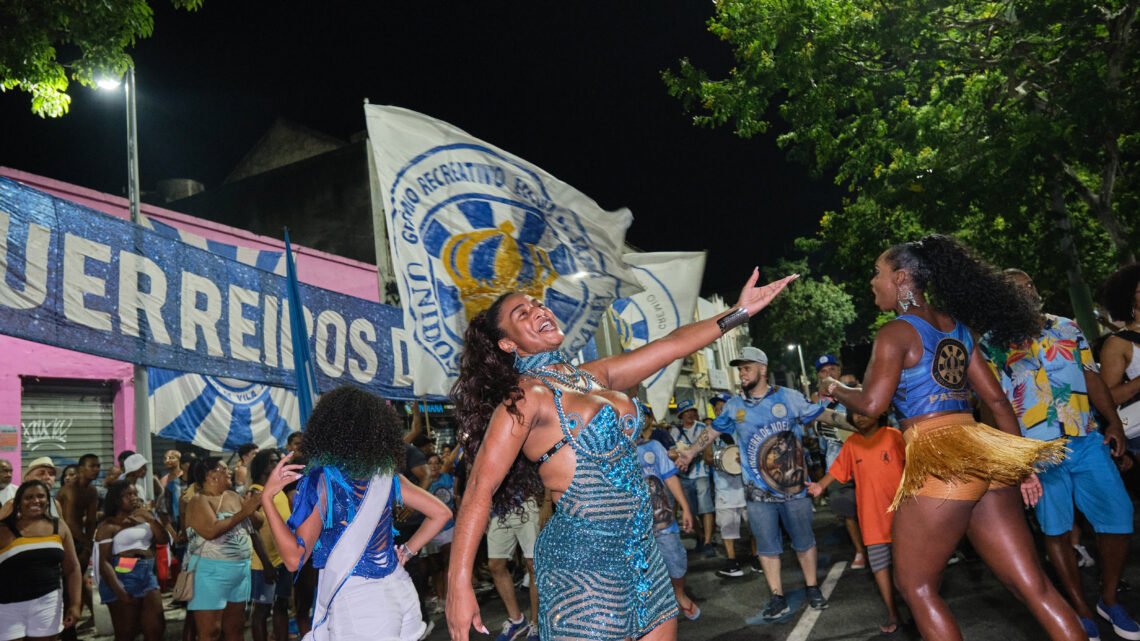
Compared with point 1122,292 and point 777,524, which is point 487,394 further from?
point 777,524

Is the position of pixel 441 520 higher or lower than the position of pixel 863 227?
lower

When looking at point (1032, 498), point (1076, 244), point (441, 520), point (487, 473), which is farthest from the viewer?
point (1076, 244)

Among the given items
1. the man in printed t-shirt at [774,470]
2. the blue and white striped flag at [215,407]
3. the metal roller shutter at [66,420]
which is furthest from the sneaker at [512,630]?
the metal roller shutter at [66,420]

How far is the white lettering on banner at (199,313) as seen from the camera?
23.8ft

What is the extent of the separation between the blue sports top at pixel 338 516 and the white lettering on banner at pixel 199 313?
3844 millimetres

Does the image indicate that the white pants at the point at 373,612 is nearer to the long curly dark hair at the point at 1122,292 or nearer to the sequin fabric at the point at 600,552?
the sequin fabric at the point at 600,552

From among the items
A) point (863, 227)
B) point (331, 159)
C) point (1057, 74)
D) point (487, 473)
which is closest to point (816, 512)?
point (863, 227)

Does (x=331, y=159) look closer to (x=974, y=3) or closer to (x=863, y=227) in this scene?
(x=863, y=227)

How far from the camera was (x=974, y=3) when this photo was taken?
12.4m

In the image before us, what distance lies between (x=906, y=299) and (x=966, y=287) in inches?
10.9

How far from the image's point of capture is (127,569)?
23.4ft

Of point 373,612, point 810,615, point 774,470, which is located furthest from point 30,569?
point 810,615

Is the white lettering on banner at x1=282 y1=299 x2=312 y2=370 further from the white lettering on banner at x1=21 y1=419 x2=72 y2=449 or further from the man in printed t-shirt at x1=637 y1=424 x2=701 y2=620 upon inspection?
the white lettering on banner at x1=21 y1=419 x2=72 y2=449

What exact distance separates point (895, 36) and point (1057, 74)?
254 centimetres
